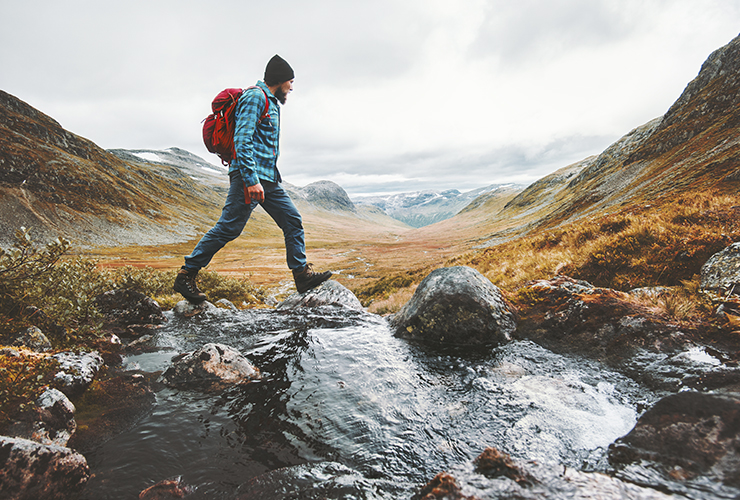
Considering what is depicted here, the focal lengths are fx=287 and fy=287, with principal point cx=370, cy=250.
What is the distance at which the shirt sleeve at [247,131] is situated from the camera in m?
6.07

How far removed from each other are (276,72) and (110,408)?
721 centimetres

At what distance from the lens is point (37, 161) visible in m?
94.2

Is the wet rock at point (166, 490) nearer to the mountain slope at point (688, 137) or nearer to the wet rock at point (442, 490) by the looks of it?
the wet rock at point (442, 490)

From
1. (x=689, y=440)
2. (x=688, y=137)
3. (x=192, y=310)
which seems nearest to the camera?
(x=689, y=440)

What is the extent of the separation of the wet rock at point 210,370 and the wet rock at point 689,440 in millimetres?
5246

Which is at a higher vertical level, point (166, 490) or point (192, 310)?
point (192, 310)

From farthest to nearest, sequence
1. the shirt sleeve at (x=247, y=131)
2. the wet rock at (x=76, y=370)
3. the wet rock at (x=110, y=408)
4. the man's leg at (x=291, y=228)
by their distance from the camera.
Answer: the man's leg at (x=291, y=228) < the shirt sleeve at (x=247, y=131) < the wet rock at (x=76, y=370) < the wet rock at (x=110, y=408)

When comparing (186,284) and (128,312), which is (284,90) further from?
(128,312)

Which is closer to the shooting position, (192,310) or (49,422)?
(49,422)

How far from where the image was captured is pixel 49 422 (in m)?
3.17

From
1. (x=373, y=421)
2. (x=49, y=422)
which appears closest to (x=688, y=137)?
(x=373, y=421)

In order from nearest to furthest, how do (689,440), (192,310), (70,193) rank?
(689,440), (192,310), (70,193)

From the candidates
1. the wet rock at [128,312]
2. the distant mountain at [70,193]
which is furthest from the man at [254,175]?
the distant mountain at [70,193]

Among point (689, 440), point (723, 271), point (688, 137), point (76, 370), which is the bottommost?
point (76, 370)
